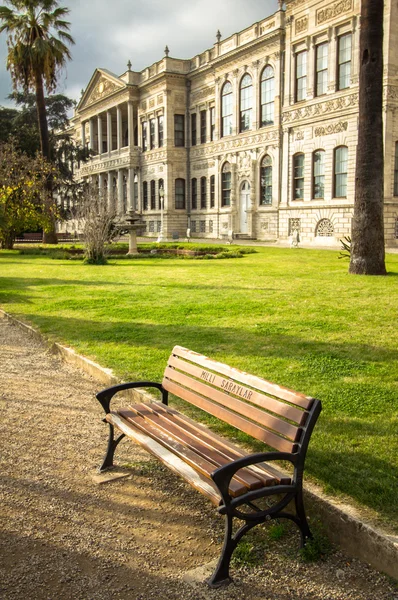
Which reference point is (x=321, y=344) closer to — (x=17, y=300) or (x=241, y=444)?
(x=241, y=444)

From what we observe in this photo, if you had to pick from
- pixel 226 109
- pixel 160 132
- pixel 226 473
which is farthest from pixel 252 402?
pixel 160 132

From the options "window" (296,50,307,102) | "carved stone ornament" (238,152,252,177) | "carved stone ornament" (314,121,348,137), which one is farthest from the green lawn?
"carved stone ornament" (238,152,252,177)

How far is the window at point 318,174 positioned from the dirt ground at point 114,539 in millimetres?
29611

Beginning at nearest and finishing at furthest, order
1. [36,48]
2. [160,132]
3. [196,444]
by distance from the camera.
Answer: [196,444]
[36,48]
[160,132]

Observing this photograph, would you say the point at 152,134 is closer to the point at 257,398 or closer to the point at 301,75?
the point at 301,75

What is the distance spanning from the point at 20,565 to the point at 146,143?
5239 cm

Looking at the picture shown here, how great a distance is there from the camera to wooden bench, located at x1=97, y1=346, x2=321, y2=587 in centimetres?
288

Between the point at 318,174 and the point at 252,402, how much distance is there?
3112 cm

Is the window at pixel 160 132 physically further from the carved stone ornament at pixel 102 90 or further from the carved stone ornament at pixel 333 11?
the carved stone ornament at pixel 333 11

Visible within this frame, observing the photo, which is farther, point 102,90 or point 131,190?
point 102,90

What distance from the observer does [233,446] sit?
3547 mm

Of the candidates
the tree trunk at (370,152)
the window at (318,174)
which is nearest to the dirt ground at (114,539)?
the tree trunk at (370,152)

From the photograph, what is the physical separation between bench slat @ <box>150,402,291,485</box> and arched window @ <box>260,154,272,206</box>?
3457 cm

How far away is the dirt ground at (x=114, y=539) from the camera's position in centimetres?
281
